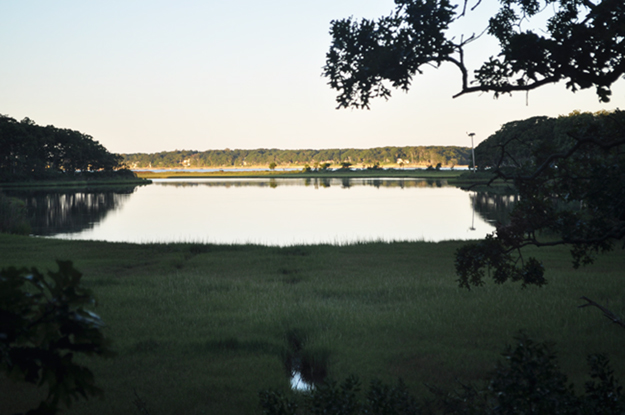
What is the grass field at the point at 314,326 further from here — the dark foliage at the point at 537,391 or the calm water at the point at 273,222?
the calm water at the point at 273,222

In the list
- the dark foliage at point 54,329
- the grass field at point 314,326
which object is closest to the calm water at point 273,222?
the grass field at point 314,326

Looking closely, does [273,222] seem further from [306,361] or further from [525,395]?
[525,395]

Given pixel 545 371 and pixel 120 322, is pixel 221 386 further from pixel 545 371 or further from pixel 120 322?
pixel 545 371

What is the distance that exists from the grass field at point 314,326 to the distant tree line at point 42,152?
295ft

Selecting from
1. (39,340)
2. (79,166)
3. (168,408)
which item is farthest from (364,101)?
(79,166)

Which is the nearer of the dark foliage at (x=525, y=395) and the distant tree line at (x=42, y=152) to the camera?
the dark foliage at (x=525, y=395)

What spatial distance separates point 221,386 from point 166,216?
125ft

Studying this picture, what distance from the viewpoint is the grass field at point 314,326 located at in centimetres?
638

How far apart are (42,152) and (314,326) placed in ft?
367

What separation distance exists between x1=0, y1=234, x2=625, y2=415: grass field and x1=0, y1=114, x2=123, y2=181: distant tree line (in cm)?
9001

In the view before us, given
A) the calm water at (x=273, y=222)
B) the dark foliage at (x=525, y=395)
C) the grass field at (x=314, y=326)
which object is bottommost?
the calm water at (x=273, y=222)

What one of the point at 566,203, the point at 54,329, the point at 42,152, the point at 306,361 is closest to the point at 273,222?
the point at 306,361

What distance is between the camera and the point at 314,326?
872 centimetres

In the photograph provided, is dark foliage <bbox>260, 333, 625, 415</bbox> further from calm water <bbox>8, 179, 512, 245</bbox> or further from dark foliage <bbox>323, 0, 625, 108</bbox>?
calm water <bbox>8, 179, 512, 245</bbox>
